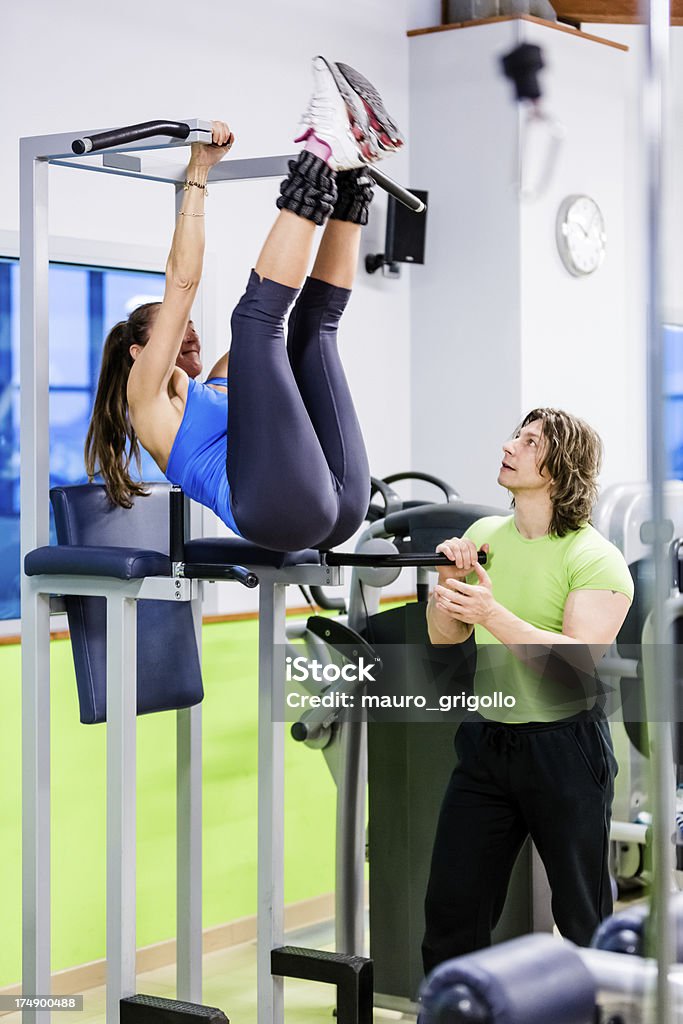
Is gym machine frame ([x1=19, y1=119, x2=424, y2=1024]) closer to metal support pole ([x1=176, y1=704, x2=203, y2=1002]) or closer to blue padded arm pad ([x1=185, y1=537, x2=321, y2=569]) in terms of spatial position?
blue padded arm pad ([x1=185, y1=537, x2=321, y2=569])

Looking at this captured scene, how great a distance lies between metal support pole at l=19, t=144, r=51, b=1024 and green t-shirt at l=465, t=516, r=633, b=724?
80 centimetres

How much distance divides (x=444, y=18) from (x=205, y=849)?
6.63 feet

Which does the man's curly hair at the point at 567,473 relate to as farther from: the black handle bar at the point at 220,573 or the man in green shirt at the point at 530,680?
the black handle bar at the point at 220,573

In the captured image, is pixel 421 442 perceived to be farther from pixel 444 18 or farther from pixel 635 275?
pixel 635 275

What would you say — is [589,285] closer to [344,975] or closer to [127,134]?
[127,134]

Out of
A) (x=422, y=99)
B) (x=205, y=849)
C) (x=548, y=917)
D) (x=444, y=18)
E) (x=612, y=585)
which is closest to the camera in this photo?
(x=548, y=917)

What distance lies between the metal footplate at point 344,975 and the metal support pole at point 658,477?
137 cm

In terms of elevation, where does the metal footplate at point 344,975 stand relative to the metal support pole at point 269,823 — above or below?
below

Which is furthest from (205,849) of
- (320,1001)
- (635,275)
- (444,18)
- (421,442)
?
(635,275)

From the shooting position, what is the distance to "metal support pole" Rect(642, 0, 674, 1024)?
86 centimetres

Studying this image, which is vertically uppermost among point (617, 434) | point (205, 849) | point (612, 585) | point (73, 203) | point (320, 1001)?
point (73, 203)

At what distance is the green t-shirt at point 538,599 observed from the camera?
1765 mm

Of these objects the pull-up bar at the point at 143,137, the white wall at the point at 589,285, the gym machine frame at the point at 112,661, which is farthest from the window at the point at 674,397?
the gym machine frame at the point at 112,661

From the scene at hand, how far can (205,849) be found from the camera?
3234 millimetres
